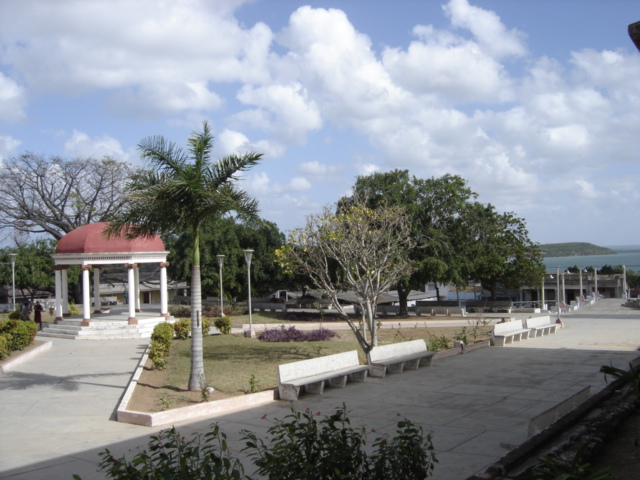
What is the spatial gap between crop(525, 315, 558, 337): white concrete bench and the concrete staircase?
50.4 feet

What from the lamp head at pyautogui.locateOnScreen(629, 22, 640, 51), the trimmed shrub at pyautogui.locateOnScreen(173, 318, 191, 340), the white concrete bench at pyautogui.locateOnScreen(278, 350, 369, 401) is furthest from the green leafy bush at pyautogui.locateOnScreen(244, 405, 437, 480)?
the trimmed shrub at pyautogui.locateOnScreen(173, 318, 191, 340)

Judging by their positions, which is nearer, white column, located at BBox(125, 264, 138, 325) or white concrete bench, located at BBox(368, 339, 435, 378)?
white concrete bench, located at BBox(368, 339, 435, 378)

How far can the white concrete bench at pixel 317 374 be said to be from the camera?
10.8 metres

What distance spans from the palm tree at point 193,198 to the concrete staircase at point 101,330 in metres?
12.4

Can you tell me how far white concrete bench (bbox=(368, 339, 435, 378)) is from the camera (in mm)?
12961

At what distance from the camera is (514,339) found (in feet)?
64.7

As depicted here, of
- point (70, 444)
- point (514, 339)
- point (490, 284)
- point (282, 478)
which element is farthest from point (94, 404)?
point (490, 284)

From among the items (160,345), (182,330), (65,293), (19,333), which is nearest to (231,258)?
(65,293)

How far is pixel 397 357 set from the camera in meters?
13.9

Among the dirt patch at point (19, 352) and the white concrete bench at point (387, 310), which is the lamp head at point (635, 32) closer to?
the dirt patch at point (19, 352)

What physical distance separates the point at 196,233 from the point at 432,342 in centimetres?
823

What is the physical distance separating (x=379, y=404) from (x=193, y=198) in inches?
220

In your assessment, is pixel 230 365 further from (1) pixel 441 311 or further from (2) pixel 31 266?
(2) pixel 31 266

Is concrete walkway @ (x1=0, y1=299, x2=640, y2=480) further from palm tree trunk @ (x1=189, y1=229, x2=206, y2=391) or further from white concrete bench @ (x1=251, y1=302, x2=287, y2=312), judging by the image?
white concrete bench @ (x1=251, y1=302, x2=287, y2=312)
